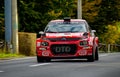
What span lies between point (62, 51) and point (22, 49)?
12714 mm

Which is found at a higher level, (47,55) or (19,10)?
(19,10)

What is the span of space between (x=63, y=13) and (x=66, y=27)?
26.4 metres

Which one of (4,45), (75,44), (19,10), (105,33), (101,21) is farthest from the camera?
(105,33)

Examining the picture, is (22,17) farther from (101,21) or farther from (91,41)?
(91,41)

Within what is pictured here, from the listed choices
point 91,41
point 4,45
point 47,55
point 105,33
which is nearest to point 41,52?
point 47,55

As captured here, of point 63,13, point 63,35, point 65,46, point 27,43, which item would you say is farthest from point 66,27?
point 63,13

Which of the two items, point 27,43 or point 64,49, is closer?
point 64,49

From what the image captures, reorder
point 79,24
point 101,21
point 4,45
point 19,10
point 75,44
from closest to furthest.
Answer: point 75,44
point 79,24
point 4,45
point 19,10
point 101,21

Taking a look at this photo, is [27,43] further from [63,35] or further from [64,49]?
[64,49]

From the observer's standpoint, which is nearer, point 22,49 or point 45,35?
point 45,35

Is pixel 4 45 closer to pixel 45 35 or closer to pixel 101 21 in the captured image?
pixel 45 35

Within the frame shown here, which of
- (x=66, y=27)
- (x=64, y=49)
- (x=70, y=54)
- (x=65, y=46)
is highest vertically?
(x=66, y=27)

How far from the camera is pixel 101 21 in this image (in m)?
56.4

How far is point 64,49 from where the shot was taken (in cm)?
1956
